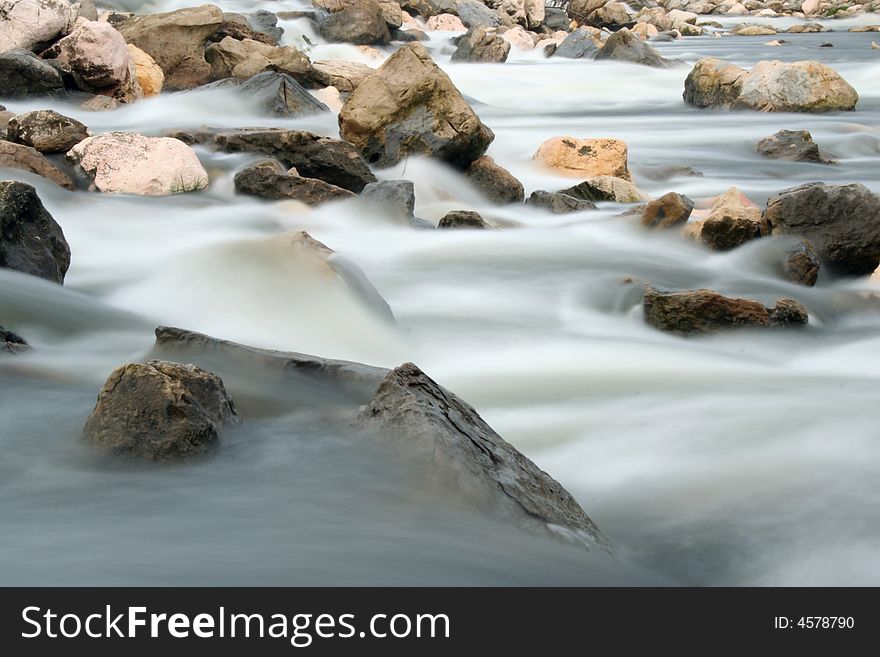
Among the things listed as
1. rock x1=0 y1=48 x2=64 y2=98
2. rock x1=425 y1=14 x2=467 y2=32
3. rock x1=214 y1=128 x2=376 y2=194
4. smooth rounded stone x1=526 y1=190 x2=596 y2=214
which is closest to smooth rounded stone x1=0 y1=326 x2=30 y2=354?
rock x1=214 y1=128 x2=376 y2=194

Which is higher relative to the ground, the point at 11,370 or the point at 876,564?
the point at 11,370

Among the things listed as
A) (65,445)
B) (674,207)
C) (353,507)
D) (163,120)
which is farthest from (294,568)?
(163,120)

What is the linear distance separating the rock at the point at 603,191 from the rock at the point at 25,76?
525 centimetres

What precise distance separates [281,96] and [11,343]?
25.3 feet

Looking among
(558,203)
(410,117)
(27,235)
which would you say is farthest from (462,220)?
(27,235)

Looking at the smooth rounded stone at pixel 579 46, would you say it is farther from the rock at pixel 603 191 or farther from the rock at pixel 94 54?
the rock at pixel 603 191

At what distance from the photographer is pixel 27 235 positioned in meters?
5.20

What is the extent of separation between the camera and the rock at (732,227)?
7.02 metres

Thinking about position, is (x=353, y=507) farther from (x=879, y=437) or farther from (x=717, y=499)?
(x=879, y=437)

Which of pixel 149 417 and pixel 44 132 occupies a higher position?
pixel 44 132

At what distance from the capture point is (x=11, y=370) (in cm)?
370

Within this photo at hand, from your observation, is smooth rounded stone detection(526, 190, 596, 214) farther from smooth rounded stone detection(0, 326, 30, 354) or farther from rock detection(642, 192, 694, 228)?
smooth rounded stone detection(0, 326, 30, 354)

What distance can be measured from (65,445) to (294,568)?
1135 mm

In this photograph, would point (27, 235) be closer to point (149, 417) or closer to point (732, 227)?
point (149, 417)
